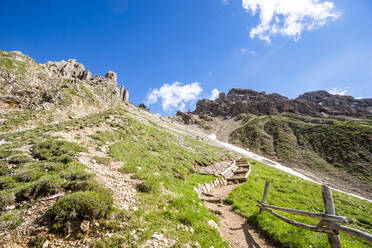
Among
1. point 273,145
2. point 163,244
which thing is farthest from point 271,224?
point 273,145

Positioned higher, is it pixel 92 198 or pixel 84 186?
pixel 92 198

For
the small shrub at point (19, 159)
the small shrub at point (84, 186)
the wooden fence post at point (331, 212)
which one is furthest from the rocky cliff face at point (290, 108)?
the small shrub at point (19, 159)

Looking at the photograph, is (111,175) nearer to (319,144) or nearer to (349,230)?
(349,230)

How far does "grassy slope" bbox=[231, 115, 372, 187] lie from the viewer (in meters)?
51.3

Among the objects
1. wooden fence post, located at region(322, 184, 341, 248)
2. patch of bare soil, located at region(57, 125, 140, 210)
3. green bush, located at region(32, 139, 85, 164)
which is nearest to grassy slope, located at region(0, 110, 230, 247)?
green bush, located at region(32, 139, 85, 164)

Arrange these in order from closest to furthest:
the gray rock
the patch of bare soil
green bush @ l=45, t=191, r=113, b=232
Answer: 1. green bush @ l=45, t=191, r=113, b=232
2. the patch of bare soil
3. the gray rock

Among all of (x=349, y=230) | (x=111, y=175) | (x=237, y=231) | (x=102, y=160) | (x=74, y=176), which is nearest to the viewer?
(x=349, y=230)

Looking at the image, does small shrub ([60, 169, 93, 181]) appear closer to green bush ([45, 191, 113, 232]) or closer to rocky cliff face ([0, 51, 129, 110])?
green bush ([45, 191, 113, 232])

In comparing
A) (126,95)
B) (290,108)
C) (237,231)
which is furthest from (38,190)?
(290,108)

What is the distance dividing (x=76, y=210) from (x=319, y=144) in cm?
9654

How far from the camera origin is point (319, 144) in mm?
68062

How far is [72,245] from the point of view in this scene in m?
4.31

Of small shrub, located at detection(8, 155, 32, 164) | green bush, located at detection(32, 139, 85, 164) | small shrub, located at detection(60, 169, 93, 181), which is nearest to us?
small shrub, located at detection(60, 169, 93, 181)

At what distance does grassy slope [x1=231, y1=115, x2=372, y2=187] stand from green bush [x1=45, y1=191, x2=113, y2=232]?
222ft
